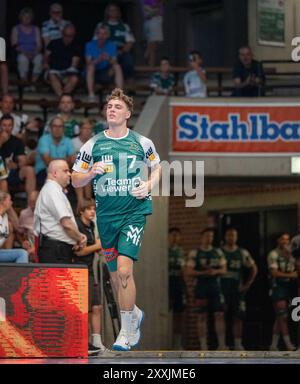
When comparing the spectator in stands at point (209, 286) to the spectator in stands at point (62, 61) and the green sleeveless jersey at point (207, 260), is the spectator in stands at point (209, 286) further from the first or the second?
the spectator in stands at point (62, 61)

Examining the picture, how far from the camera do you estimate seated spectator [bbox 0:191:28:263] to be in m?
12.7

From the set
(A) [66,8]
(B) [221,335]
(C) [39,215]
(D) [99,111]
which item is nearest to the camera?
(C) [39,215]

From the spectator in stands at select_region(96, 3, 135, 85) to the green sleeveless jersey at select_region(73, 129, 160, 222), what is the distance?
38.0 ft

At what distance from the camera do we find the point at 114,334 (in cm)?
1459

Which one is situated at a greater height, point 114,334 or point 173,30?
point 173,30

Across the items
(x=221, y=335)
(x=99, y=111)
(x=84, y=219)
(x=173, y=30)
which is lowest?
(x=221, y=335)

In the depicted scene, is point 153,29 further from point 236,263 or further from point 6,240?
point 6,240

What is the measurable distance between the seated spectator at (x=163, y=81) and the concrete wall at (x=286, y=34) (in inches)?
188

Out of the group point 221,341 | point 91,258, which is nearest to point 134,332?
point 91,258

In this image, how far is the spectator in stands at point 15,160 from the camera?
55.8ft
